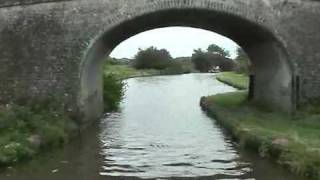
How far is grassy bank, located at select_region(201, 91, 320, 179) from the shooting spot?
12109mm

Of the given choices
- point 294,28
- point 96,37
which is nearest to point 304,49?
point 294,28

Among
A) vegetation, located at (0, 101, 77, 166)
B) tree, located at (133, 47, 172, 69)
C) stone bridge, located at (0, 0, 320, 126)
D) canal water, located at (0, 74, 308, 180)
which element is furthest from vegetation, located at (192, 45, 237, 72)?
vegetation, located at (0, 101, 77, 166)

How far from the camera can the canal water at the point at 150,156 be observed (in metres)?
12.9

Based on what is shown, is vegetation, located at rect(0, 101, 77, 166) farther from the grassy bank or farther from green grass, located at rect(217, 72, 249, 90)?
green grass, located at rect(217, 72, 249, 90)

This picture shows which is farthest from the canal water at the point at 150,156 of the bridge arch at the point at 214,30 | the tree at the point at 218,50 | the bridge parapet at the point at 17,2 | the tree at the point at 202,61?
the tree at the point at 218,50

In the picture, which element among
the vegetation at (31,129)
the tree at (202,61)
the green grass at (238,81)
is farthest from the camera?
the tree at (202,61)

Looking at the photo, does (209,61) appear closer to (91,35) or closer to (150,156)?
(91,35)

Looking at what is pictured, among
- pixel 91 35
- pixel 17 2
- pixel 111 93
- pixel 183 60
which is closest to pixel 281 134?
pixel 91 35

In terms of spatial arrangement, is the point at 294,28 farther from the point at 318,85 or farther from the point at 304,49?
the point at 318,85

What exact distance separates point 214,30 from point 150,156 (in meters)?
9.71

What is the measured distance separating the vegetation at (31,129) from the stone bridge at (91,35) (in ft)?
3.08

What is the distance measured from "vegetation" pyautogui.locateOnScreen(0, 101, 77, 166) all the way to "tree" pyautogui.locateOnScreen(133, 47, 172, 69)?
2721 inches

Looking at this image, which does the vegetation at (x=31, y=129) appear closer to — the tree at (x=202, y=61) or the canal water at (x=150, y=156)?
the canal water at (x=150, y=156)

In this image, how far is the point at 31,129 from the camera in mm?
16344
